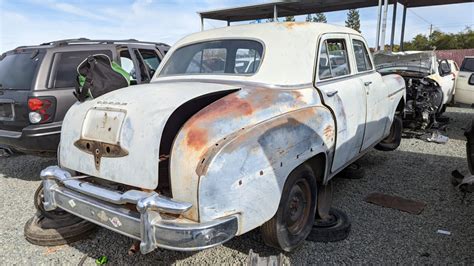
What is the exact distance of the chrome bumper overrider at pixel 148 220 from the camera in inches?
87.8

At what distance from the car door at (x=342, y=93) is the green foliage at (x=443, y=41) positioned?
98.1ft

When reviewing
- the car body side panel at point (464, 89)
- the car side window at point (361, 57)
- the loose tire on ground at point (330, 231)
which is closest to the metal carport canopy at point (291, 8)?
the car body side panel at point (464, 89)

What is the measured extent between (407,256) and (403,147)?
14.0 feet

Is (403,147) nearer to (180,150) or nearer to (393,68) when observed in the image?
(393,68)

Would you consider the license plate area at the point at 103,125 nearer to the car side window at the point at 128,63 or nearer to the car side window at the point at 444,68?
the car side window at the point at 128,63

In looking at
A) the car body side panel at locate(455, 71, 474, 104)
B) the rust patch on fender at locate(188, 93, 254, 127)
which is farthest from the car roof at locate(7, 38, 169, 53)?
the car body side panel at locate(455, 71, 474, 104)

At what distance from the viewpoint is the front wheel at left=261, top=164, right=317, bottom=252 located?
2.82 m

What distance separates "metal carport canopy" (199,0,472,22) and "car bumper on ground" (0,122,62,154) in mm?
15761

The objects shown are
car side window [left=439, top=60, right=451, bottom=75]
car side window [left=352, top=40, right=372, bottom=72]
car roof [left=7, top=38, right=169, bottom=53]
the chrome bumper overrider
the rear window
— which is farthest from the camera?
the rear window

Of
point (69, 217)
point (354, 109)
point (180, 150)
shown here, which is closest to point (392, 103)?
point (354, 109)

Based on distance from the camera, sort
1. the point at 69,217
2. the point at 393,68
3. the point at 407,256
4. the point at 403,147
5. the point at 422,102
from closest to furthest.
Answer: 1. the point at 407,256
2. the point at 69,217
3. the point at 403,147
4. the point at 422,102
5. the point at 393,68

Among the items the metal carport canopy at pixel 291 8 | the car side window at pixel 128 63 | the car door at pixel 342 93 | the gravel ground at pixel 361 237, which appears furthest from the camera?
the metal carport canopy at pixel 291 8

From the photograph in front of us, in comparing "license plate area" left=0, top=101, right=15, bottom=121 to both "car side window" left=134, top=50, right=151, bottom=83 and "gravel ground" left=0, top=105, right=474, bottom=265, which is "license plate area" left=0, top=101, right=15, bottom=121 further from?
"car side window" left=134, top=50, right=151, bottom=83

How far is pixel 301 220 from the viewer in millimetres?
3223
